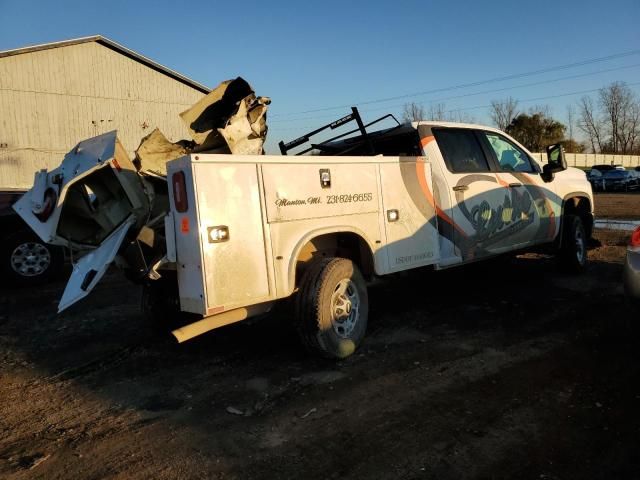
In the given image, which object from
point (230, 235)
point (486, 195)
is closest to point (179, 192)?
point (230, 235)

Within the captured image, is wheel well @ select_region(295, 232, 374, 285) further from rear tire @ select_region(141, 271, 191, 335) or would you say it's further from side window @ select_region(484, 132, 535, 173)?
side window @ select_region(484, 132, 535, 173)

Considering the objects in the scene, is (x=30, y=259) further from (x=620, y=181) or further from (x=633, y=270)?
(x=620, y=181)

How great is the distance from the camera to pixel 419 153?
574cm

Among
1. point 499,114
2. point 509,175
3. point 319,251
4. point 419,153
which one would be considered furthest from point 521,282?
point 499,114

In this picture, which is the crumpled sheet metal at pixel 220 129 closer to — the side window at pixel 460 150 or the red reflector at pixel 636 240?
the side window at pixel 460 150

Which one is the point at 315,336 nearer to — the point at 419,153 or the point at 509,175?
the point at 419,153

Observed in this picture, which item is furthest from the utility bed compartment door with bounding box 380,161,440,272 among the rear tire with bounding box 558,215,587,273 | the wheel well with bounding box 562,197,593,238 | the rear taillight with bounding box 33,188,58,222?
the wheel well with bounding box 562,197,593,238

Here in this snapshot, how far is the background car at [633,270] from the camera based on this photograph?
443 cm

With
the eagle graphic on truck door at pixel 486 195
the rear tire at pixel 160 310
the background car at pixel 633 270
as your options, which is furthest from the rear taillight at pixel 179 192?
the background car at pixel 633 270

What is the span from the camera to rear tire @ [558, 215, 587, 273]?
769 centimetres

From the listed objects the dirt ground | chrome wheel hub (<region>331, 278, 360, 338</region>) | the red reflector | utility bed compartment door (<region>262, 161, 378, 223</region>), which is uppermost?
utility bed compartment door (<region>262, 161, 378, 223</region>)

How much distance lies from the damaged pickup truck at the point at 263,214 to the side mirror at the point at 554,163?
940 millimetres

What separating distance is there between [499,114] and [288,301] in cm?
6001

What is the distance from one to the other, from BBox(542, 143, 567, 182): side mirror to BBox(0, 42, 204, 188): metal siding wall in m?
16.0
